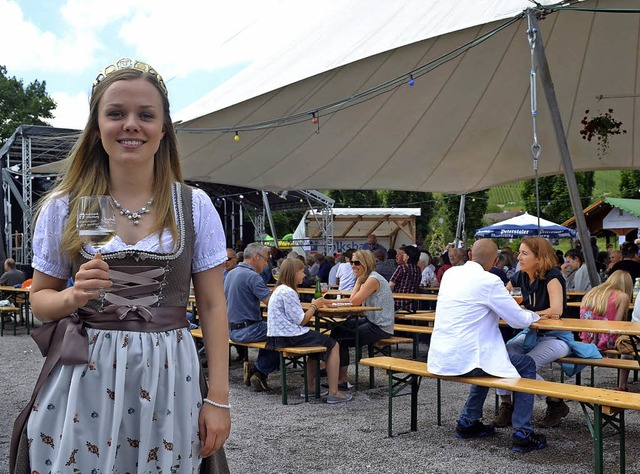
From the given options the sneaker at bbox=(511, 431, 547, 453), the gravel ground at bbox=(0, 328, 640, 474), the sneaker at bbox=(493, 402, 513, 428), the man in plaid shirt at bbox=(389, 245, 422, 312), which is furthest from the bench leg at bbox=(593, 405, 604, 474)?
the man in plaid shirt at bbox=(389, 245, 422, 312)

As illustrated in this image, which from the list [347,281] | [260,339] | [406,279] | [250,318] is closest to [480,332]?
[260,339]

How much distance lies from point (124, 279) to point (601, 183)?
193 ft

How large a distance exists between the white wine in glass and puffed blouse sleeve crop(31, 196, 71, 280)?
0.20m

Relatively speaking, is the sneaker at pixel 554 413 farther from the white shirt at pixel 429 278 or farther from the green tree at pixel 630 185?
the green tree at pixel 630 185

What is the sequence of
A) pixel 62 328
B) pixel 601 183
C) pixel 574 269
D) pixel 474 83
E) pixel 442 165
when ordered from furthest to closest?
pixel 601 183, pixel 442 165, pixel 574 269, pixel 474 83, pixel 62 328

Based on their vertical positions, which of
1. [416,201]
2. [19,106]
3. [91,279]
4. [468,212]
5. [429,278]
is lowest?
[429,278]

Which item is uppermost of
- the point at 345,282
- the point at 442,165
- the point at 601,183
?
the point at 601,183

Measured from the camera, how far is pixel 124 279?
51.8 inches

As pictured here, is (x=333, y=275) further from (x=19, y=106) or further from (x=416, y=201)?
(x=19, y=106)

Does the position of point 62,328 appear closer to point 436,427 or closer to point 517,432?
point 517,432

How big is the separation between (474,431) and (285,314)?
5.86 ft

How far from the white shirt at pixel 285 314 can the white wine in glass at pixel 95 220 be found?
4246 mm

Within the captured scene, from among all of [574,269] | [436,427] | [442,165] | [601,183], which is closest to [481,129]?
[442,165]

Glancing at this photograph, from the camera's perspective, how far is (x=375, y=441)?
4164mm
